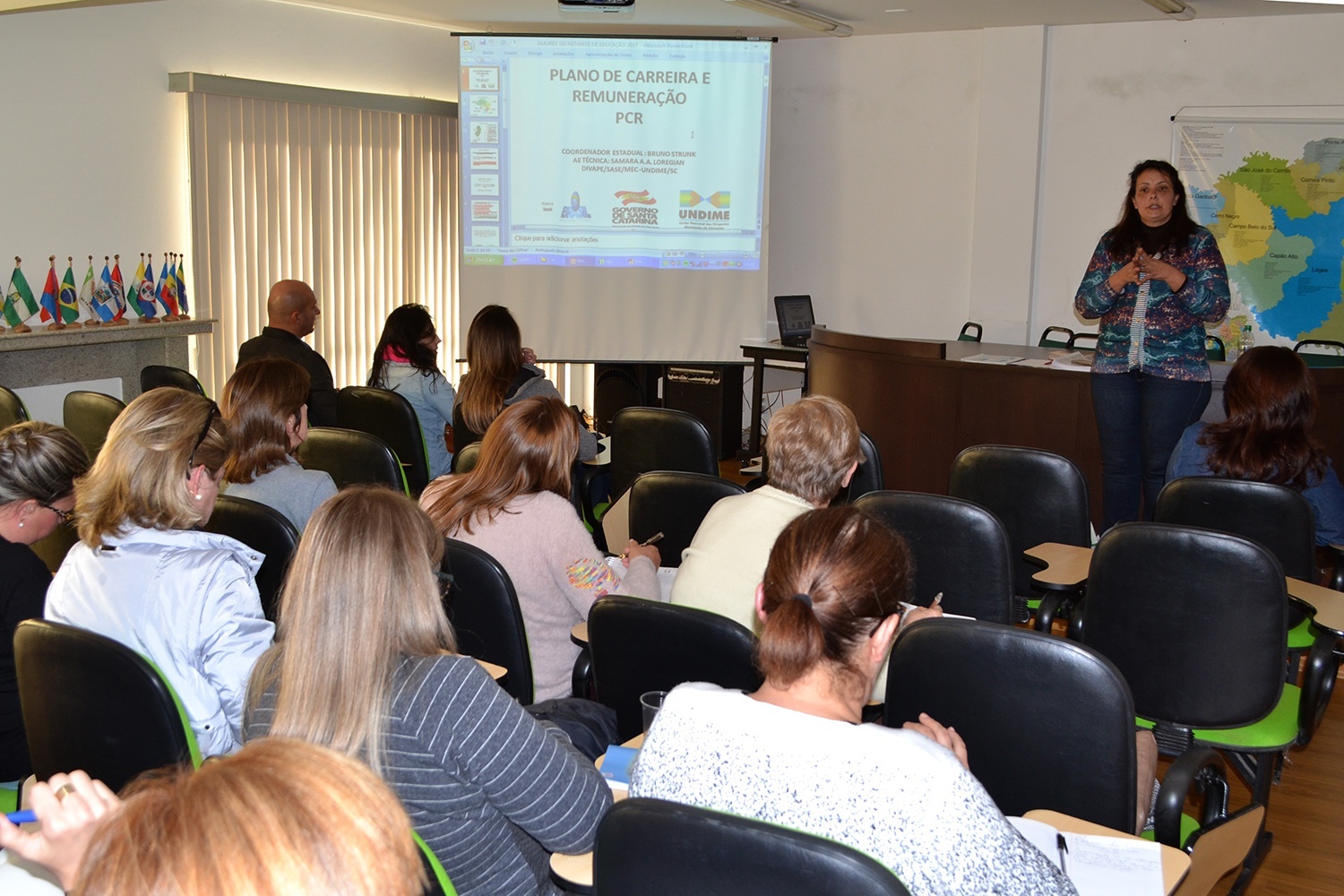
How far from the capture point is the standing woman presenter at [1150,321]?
4.40 m

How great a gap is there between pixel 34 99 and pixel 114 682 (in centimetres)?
493

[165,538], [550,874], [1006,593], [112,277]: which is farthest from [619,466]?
[112,277]

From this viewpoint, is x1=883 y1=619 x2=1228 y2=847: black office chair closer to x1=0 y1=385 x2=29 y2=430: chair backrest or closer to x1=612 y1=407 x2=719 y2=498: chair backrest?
x1=612 y1=407 x2=719 y2=498: chair backrest

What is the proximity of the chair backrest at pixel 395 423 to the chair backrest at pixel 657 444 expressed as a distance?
0.80m

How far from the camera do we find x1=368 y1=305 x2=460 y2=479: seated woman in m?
5.20

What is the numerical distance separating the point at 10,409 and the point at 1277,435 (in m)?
4.39

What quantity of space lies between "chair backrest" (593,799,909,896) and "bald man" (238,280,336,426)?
3.39 m

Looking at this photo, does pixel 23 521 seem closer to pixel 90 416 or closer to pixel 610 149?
pixel 90 416

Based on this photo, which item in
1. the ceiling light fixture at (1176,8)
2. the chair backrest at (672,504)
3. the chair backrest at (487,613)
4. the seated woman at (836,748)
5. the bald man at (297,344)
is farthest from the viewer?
the ceiling light fixture at (1176,8)

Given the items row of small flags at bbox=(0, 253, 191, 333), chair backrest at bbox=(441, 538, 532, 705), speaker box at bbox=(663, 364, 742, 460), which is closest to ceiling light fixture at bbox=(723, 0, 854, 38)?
speaker box at bbox=(663, 364, 742, 460)

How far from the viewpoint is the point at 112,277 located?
604 centimetres

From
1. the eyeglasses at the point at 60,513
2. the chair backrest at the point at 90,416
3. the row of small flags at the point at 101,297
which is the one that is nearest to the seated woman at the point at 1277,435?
the eyeglasses at the point at 60,513

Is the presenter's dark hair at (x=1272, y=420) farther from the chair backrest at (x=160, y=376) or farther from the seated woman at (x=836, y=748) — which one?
the chair backrest at (x=160, y=376)

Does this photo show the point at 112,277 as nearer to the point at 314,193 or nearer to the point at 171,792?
the point at 314,193
